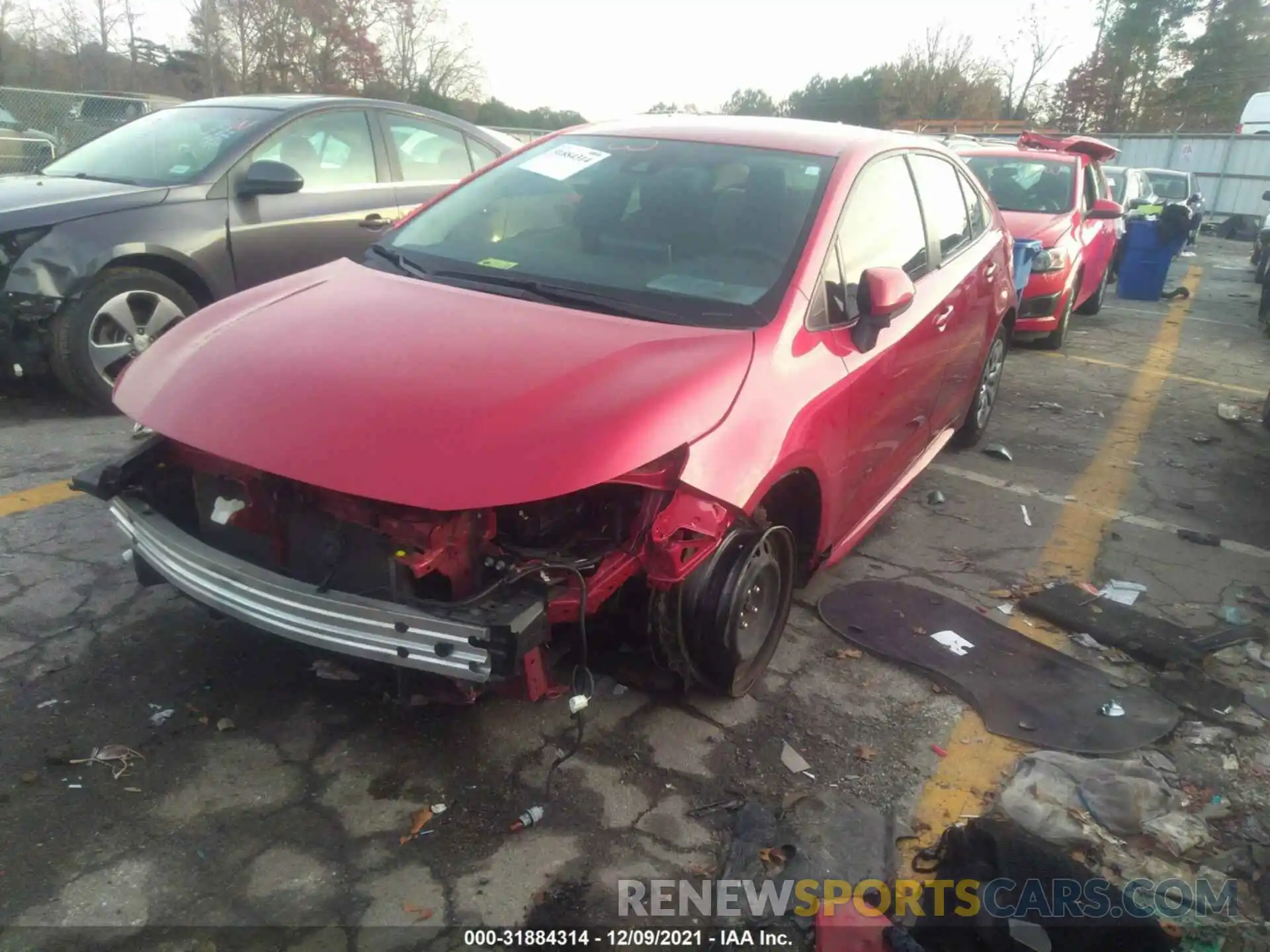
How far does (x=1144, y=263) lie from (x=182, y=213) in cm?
1234

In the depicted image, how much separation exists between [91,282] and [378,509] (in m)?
3.68

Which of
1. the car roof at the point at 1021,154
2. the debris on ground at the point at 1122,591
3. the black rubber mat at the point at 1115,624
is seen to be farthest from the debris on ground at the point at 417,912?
the car roof at the point at 1021,154

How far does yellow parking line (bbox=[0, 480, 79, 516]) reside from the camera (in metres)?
4.17

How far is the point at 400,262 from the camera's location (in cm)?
355

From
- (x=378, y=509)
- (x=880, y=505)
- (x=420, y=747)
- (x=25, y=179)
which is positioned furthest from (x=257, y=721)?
(x=25, y=179)

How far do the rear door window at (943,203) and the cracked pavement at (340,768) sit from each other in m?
1.52

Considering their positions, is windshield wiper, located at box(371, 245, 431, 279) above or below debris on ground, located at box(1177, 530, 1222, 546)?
above

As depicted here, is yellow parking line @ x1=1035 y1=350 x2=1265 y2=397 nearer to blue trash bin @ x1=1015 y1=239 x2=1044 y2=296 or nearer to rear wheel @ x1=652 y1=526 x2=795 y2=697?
blue trash bin @ x1=1015 y1=239 x2=1044 y2=296

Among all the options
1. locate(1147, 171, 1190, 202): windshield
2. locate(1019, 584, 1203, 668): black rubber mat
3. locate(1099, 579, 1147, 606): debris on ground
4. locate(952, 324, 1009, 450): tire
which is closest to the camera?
locate(1019, 584, 1203, 668): black rubber mat

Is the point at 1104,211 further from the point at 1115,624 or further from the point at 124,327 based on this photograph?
the point at 124,327

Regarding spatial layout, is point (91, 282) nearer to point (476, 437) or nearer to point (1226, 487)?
point (476, 437)

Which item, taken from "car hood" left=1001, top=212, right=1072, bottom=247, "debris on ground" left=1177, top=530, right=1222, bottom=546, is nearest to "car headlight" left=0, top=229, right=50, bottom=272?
"debris on ground" left=1177, top=530, right=1222, bottom=546

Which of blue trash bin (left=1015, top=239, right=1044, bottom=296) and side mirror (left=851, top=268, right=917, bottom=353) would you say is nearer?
side mirror (left=851, top=268, right=917, bottom=353)

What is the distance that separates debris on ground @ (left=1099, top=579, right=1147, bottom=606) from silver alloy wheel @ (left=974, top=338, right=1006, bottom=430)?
65.2 inches
